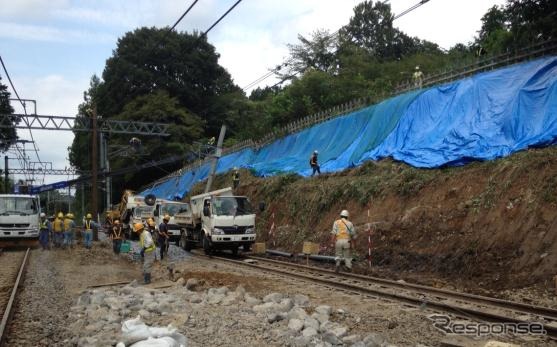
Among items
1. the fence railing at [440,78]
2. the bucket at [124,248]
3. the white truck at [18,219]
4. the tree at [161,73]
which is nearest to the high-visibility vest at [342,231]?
the fence railing at [440,78]

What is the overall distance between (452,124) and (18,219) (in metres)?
20.3

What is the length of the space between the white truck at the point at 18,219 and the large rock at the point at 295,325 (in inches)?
863

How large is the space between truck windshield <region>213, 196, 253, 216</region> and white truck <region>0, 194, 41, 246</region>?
11.3 metres

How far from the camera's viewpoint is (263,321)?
848cm

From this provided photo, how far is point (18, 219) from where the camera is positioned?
85.6 feet

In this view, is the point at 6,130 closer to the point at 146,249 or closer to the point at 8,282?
the point at 8,282

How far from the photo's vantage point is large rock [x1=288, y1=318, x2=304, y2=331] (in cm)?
781

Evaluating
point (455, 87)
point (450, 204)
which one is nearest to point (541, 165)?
point (450, 204)

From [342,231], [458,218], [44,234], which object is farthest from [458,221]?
[44,234]

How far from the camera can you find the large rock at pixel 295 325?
781 cm

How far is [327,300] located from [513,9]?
491 inches

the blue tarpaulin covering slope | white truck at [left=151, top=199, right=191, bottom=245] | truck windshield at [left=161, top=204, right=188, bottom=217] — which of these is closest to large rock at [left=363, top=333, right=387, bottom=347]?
the blue tarpaulin covering slope

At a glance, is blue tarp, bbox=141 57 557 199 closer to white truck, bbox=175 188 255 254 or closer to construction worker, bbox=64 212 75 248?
white truck, bbox=175 188 255 254

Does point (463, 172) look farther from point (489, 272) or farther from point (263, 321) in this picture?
point (263, 321)
